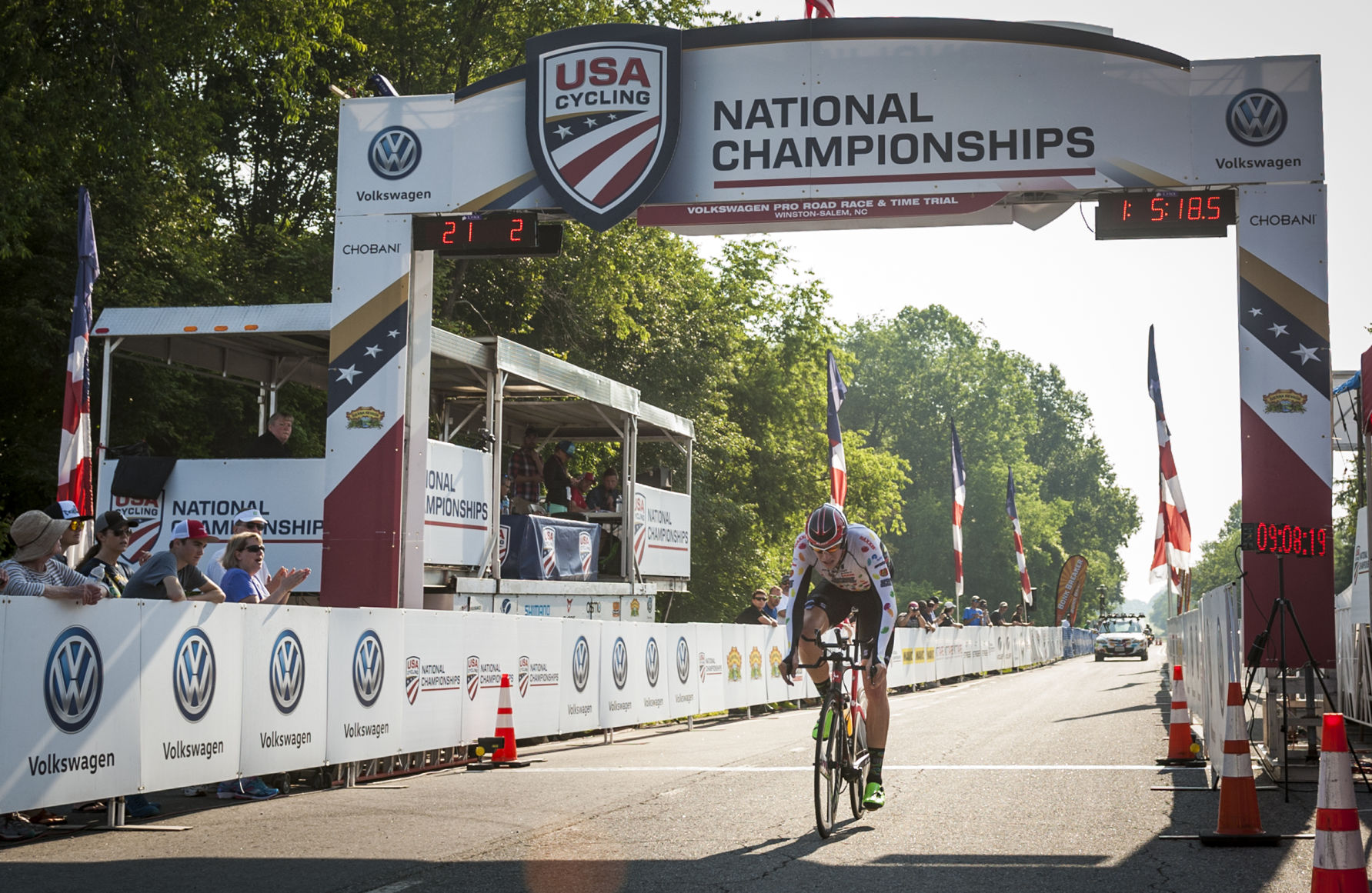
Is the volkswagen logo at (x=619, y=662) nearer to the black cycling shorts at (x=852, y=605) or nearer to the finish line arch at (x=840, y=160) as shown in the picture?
the finish line arch at (x=840, y=160)

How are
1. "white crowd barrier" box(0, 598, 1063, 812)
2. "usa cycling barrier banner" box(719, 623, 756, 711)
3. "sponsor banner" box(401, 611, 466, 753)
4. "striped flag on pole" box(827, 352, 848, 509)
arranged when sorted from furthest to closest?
1. "striped flag on pole" box(827, 352, 848, 509)
2. "usa cycling barrier banner" box(719, 623, 756, 711)
3. "sponsor banner" box(401, 611, 466, 753)
4. "white crowd barrier" box(0, 598, 1063, 812)

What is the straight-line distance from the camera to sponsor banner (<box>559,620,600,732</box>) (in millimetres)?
16047

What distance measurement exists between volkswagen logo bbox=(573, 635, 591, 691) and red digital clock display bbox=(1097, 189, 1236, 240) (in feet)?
22.5

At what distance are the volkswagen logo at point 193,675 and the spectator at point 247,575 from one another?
4.14 feet

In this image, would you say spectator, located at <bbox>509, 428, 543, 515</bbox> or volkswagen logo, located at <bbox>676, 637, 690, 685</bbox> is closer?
volkswagen logo, located at <bbox>676, 637, 690, 685</bbox>

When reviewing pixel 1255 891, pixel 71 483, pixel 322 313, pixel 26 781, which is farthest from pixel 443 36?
pixel 1255 891

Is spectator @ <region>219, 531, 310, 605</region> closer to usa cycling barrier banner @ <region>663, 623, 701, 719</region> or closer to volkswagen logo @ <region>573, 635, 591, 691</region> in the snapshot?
volkswagen logo @ <region>573, 635, 591, 691</region>

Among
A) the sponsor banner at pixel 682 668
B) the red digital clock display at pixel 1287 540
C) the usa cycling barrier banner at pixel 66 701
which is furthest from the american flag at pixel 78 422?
the red digital clock display at pixel 1287 540

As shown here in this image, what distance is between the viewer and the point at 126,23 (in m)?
24.0

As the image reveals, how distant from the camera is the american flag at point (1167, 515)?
29.1 m

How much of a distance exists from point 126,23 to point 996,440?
81014 millimetres

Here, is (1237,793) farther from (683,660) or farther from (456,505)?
(683,660)

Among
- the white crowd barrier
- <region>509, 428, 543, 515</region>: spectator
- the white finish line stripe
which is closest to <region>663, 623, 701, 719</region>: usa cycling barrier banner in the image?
the white crowd barrier

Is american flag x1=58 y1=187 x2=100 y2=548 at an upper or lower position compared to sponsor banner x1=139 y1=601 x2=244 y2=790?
upper
